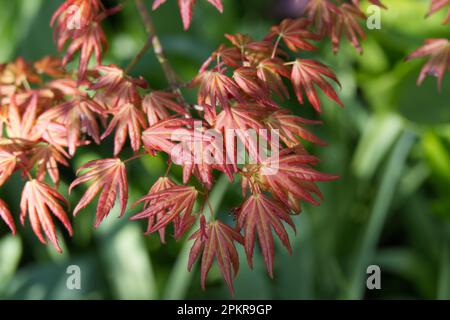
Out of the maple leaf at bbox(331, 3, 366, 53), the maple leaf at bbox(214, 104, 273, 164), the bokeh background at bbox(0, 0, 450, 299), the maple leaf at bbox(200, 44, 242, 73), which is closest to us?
the maple leaf at bbox(214, 104, 273, 164)

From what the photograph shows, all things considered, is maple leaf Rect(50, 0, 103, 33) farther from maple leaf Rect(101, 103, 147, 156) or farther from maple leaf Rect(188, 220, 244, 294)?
maple leaf Rect(188, 220, 244, 294)

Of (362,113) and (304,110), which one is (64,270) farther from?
(362,113)

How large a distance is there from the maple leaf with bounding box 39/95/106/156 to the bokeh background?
0.50 m

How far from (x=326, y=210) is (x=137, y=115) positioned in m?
0.77

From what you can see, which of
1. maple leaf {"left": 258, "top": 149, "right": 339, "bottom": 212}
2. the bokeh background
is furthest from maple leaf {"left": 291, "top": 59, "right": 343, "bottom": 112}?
the bokeh background

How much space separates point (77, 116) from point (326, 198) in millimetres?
781

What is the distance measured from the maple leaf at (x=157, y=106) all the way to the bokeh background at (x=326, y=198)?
498 mm

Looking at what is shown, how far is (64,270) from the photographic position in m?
1.29

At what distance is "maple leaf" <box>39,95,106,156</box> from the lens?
2.50 ft

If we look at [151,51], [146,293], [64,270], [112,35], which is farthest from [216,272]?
[112,35]

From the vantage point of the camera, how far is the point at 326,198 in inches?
55.9

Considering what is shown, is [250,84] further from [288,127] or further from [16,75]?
[16,75]

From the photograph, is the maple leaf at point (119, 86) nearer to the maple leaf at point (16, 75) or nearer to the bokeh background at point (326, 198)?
the maple leaf at point (16, 75)
